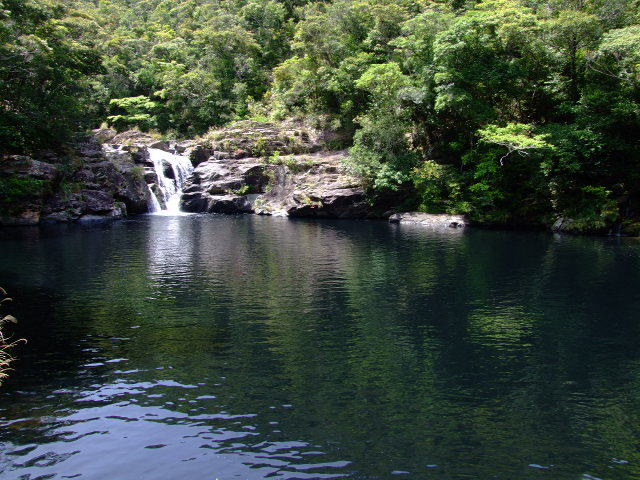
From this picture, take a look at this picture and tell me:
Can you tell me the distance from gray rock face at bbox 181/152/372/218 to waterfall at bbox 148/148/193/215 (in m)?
1.54

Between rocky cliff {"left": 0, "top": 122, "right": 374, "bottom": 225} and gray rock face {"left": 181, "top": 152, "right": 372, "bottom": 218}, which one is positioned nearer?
rocky cliff {"left": 0, "top": 122, "right": 374, "bottom": 225}

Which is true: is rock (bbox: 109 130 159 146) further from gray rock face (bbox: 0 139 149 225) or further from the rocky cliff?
gray rock face (bbox: 0 139 149 225)

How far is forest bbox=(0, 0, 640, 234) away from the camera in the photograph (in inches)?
1410

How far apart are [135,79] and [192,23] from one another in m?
17.0

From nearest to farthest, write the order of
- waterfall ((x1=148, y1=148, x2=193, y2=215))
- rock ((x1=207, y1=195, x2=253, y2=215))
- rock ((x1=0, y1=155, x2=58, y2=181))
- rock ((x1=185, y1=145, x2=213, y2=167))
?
rock ((x1=0, y1=155, x2=58, y2=181)) < rock ((x1=207, y1=195, x2=253, y2=215)) < waterfall ((x1=148, y1=148, x2=193, y2=215)) < rock ((x1=185, y1=145, x2=213, y2=167))

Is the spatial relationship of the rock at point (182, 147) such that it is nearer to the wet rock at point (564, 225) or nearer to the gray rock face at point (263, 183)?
the gray rock face at point (263, 183)

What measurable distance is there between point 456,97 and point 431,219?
33.9 feet

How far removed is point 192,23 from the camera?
80.6 meters

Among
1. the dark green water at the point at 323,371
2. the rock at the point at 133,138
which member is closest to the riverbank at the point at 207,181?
the rock at the point at 133,138

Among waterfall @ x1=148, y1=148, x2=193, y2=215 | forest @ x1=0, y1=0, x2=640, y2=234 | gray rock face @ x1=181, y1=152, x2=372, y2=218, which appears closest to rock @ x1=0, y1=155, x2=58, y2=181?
forest @ x1=0, y1=0, x2=640, y2=234

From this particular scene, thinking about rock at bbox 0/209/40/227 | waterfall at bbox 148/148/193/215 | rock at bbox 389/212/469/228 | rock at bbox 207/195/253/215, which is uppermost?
waterfall at bbox 148/148/193/215

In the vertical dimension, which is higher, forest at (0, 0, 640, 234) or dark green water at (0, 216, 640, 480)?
forest at (0, 0, 640, 234)

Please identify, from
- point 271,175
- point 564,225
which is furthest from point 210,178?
point 564,225

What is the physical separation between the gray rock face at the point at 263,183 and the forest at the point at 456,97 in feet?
13.2
